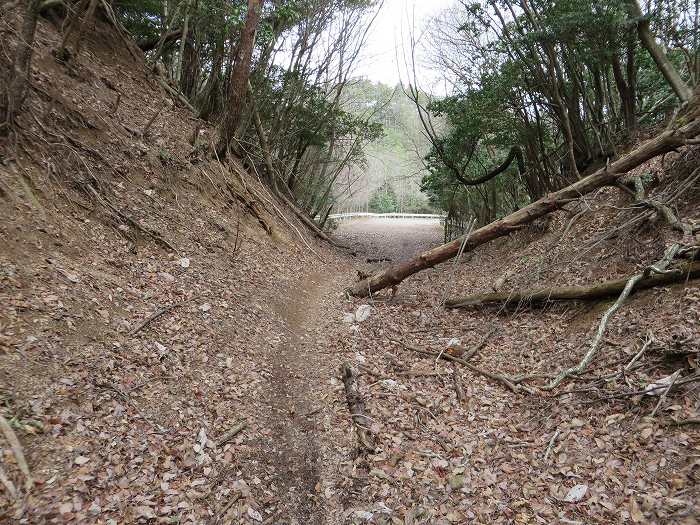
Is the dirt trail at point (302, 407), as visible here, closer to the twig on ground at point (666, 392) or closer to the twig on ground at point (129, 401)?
the twig on ground at point (129, 401)

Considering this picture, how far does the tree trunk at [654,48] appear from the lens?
874 centimetres

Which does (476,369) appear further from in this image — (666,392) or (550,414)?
(666,392)

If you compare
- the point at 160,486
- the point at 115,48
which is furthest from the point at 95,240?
the point at 115,48

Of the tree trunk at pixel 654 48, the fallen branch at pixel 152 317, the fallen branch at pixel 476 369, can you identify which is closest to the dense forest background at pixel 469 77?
the tree trunk at pixel 654 48

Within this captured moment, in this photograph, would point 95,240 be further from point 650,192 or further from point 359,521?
point 650,192

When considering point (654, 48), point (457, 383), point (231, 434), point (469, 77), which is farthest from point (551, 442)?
point (469, 77)

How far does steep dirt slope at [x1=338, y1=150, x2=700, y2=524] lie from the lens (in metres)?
3.53

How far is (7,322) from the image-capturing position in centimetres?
434

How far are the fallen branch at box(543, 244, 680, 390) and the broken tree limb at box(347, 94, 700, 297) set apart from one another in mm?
2197

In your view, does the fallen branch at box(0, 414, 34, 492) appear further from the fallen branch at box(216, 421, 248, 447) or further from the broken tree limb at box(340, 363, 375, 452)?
the broken tree limb at box(340, 363, 375, 452)

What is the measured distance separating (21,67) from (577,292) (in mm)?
9148

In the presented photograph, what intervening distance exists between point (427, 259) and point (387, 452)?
5.19 meters

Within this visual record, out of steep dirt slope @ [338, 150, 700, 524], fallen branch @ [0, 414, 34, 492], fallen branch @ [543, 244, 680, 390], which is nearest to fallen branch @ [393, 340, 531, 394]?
steep dirt slope @ [338, 150, 700, 524]

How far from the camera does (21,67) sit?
Result: 6.14 metres
